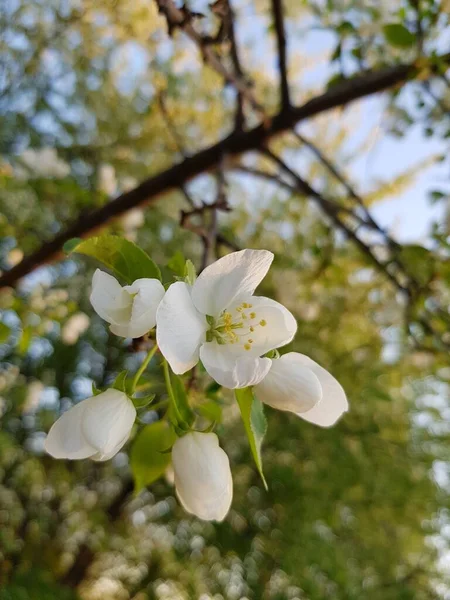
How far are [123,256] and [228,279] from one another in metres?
0.07

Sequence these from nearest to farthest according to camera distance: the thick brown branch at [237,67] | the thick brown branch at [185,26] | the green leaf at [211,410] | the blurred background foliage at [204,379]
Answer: the green leaf at [211,410], the thick brown branch at [185,26], the thick brown branch at [237,67], the blurred background foliage at [204,379]

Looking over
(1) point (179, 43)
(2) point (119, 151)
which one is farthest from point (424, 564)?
(1) point (179, 43)

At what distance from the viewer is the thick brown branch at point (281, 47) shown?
0.81 meters

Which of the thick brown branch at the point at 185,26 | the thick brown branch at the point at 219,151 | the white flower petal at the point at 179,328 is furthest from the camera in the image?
the thick brown branch at the point at 219,151

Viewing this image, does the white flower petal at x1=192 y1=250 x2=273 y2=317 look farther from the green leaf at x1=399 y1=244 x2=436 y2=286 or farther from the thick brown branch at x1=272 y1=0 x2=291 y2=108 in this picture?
the thick brown branch at x1=272 y1=0 x2=291 y2=108

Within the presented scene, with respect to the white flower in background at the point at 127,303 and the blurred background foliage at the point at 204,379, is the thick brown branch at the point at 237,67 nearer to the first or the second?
the blurred background foliage at the point at 204,379

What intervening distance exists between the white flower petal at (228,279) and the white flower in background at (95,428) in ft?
0.24

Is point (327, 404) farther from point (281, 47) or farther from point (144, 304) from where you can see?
point (281, 47)

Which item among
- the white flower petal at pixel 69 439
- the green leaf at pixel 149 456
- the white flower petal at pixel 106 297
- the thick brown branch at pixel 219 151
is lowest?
the thick brown branch at pixel 219 151

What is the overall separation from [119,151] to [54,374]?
37.1 inches

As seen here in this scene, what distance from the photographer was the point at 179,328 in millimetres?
303

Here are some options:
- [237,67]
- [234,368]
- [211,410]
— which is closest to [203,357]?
[234,368]

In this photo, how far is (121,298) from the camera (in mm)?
312

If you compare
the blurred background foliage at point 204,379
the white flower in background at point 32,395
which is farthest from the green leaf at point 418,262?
the white flower in background at point 32,395
